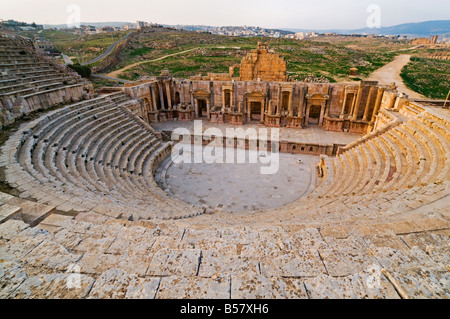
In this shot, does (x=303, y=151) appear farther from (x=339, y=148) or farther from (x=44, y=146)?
(x=44, y=146)

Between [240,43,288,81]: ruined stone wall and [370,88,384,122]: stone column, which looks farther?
[240,43,288,81]: ruined stone wall

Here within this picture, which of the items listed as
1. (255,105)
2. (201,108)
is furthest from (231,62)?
(201,108)

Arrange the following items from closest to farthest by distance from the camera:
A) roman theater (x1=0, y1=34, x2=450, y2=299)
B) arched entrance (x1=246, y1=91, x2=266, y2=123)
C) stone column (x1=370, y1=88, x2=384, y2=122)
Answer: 1. roman theater (x1=0, y1=34, x2=450, y2=299)
2. stone column (x1=370, y1=88, x2=384, y2=122)
3. arched entrance (x1=246, y1=91, x2=266, y2=123)

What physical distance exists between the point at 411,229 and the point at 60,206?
24.6ft

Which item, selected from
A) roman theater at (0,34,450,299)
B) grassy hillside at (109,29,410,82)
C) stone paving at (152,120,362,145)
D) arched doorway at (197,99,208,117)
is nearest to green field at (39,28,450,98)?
grassy hillside at (109,29,410,82)

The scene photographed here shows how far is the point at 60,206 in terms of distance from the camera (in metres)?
5.67

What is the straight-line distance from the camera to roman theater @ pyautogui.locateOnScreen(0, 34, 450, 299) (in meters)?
2.90

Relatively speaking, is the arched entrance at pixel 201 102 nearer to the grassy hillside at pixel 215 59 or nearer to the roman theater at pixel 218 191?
the roman theater at pixel 218 191

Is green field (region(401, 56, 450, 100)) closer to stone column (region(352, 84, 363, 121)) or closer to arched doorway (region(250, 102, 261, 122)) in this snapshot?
stone column (region(352, 84, 363, 121))

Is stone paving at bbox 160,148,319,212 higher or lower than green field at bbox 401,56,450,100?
lower

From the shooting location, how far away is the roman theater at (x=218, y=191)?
114 inches

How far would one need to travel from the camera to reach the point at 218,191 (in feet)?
40.1
